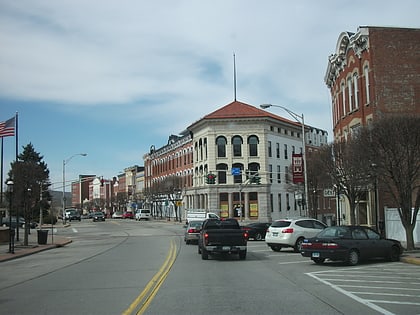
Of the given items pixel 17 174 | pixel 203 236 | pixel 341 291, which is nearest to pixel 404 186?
pixel 203 236

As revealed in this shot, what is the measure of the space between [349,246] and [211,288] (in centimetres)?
739

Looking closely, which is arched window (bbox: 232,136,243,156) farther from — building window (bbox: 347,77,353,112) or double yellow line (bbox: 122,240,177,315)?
double yellow line (bbox: 122,240,177,315)

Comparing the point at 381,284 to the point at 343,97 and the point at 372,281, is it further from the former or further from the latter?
the point at 343,97

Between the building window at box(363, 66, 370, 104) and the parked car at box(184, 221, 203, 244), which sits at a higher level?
the building window at box(363, 66, 370, 104)

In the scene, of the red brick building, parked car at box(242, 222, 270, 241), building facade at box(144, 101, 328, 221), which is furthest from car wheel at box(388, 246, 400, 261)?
building facade at box(144, 101, 328, 221)

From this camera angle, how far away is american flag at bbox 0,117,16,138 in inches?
1390

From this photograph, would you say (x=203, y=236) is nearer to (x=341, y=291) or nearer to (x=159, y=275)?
(x=159, y=275)

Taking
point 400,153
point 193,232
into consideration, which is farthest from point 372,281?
point 193,232

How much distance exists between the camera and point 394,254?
19469 millimetres

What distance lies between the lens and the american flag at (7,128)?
116 ft

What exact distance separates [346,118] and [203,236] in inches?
799

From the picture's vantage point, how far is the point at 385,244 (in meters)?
19.1

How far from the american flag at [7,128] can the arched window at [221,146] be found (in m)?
41.9

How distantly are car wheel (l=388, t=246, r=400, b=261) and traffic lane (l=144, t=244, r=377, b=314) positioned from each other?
421 cm
